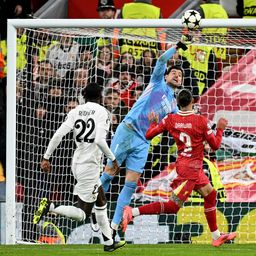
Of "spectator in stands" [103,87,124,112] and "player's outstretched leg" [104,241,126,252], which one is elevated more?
"spectator in stands" [103,87,124,112]

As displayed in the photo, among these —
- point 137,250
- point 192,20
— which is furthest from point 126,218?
point 192,20

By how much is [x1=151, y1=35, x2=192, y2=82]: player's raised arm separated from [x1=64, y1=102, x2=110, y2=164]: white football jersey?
146 centimetres

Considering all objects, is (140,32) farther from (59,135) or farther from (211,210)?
(59,135)

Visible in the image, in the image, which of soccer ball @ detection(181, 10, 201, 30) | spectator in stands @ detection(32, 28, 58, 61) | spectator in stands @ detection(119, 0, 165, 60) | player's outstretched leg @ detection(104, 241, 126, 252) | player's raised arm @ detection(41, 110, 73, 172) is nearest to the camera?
player's raised arm @ detection(41, 110, 73, 172)

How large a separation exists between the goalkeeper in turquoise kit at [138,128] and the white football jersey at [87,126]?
1648mm

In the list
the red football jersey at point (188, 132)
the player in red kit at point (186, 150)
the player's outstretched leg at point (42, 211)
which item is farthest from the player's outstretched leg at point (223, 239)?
the player's outstretched leg at point (42, 211)

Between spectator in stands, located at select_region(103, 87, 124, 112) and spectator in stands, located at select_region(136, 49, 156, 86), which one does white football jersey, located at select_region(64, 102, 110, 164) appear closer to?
spectator in stands, located at select_region(103, 87, 124, 112)

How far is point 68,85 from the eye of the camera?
16.6 meters

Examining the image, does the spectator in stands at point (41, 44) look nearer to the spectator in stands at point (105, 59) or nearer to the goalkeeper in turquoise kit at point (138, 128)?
the spectator in stands at point (105, 59)

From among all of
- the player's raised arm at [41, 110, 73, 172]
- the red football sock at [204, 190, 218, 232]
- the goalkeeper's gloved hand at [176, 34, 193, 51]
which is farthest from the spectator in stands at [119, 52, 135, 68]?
the player's raised arm at [41, 110, 73, 172]

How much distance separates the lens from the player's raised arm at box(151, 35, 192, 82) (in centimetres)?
1409

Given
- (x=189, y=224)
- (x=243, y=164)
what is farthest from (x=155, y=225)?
(x=243, y=164)

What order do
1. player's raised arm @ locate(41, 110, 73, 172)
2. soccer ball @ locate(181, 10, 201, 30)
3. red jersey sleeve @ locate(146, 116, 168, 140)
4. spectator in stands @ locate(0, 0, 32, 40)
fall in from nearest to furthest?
player's raised arm @ locate(41, 110, 73, 172) → red jersey sleeve @ locate(146, 116, 168, 140) → soccer ball @ locate(181, 10, 201, 30) → spectator in stands @ locate(0, 0, 32, 40)

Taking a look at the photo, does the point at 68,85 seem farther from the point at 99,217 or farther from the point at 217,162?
the point at 99,217
